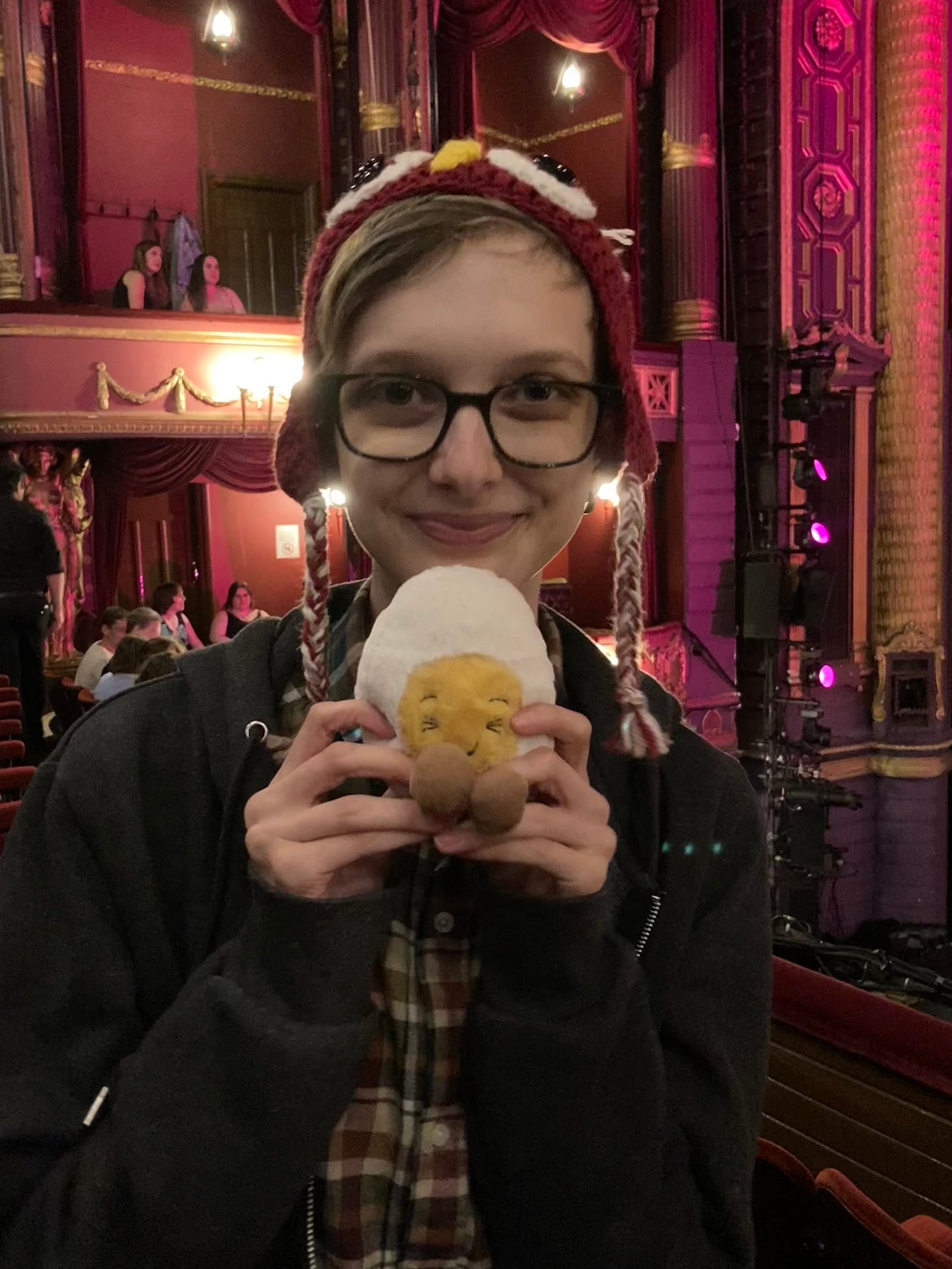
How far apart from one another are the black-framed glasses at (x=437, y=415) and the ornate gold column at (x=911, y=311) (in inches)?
361

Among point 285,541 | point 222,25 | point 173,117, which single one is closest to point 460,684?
point 222,25

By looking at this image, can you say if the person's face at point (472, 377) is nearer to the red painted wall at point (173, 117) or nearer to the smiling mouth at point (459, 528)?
the smiling mouth at point (459, 528)

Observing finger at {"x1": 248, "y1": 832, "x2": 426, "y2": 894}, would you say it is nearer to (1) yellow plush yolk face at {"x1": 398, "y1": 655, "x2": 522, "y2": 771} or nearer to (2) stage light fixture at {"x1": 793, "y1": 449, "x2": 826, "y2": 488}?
(1) yellow plush yolk face at {"x1": 398, "y1": 655, "x2": 522, "y2": 771}

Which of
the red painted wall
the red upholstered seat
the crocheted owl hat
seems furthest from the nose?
the red painted wall

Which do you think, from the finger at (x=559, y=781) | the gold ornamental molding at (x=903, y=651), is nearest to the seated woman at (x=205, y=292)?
the gold ornamental molding at (x=903, y=651)

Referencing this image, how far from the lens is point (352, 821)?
751 mm

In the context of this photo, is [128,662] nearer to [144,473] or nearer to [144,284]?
[144,473]

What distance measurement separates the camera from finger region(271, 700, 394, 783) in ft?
2.55

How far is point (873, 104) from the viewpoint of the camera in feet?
29.5

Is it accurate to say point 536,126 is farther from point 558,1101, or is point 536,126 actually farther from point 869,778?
point 558,1101

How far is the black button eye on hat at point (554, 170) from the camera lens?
3.28 ft

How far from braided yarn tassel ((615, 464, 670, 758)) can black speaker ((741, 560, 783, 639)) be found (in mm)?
6956

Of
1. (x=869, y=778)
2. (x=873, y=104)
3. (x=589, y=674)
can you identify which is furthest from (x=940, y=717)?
(x=589, y=674)

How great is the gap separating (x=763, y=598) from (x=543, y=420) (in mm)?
7182
